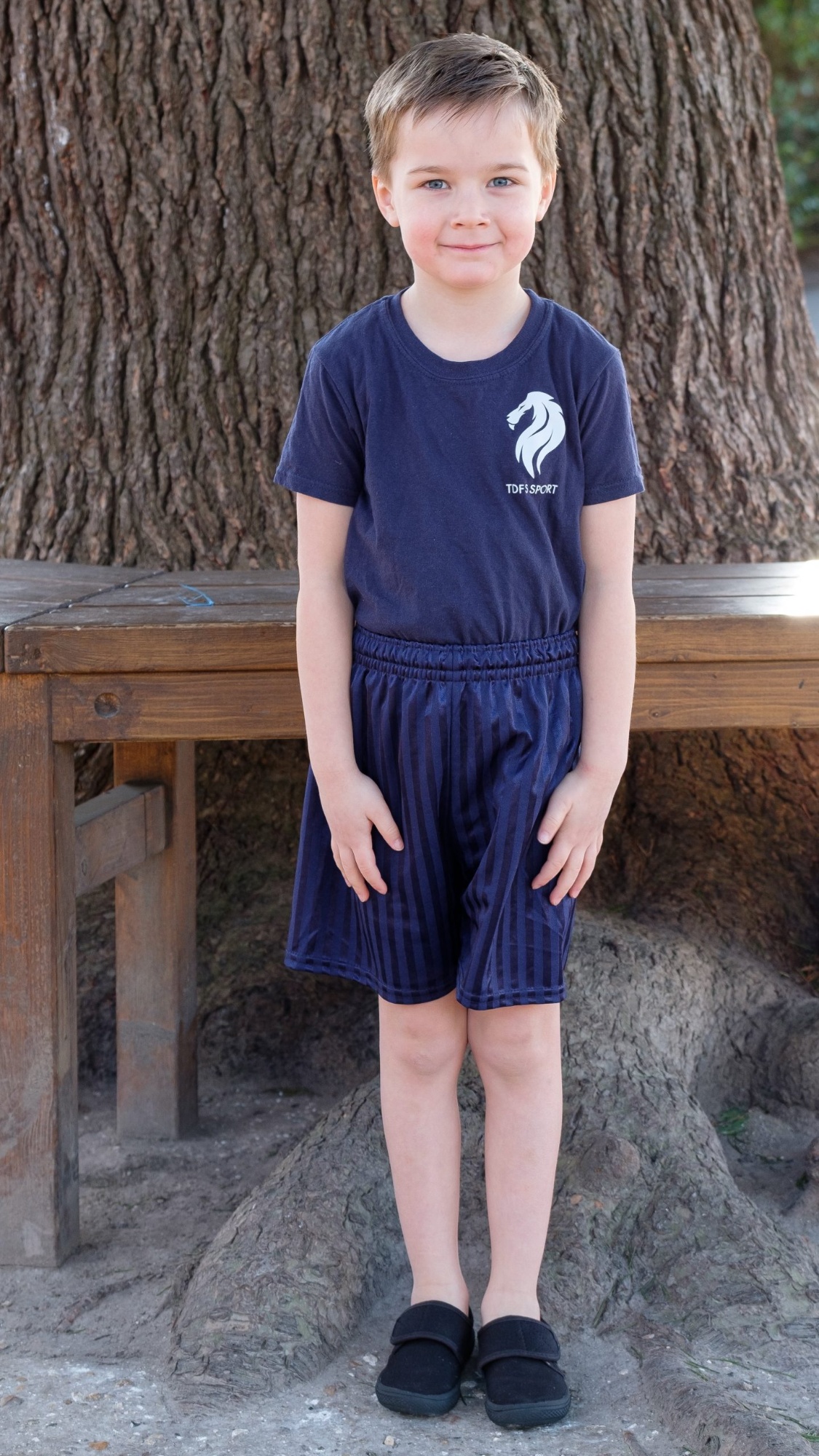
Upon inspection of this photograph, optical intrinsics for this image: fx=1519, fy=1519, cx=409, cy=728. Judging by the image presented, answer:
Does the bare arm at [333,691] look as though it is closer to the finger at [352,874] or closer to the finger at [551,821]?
the finger at [352,874]

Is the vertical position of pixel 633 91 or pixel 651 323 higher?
pixel 633 91

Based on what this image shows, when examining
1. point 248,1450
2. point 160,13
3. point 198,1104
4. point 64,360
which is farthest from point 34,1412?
point 160,13

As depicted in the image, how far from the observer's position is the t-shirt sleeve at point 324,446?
2.12m

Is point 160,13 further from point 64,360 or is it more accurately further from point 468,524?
point 468,524

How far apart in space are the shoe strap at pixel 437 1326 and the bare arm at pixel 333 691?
656mm

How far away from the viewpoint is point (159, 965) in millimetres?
3146

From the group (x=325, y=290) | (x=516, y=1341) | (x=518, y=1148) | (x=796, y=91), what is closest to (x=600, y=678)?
(x=518, y=1148)

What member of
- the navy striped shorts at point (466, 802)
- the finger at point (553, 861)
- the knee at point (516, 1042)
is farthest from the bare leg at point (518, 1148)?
the finger at point (553, 861)

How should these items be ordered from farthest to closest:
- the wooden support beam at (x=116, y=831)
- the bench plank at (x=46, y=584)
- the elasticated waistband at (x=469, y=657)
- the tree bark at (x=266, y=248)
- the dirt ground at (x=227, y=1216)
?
the tree bark at (x=266, y=248) < the wooden support beam at (x=116, y=831) < the bench plank at (x=46, y=584) < the dirt ground at (x=227, y=1216) < the elasticated waistband at (x=469, y=657)

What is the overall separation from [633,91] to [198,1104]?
243 cm

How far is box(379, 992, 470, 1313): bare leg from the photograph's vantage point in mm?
2291

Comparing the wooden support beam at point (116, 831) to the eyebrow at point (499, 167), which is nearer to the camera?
the eyebrow at point (499, 167)

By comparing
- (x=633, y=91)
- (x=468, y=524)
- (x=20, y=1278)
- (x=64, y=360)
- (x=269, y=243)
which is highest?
(x=633, y=91)

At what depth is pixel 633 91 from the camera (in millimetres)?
3320
